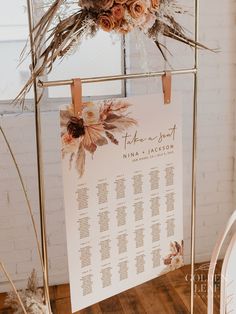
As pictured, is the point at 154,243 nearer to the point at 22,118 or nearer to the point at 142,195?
the point at 142,195

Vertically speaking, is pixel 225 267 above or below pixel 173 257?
above

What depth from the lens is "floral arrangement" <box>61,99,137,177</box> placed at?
126cm

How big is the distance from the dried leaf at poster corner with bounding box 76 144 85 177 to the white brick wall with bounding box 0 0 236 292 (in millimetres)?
1186

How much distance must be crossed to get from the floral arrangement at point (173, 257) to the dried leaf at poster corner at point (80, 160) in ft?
1.55

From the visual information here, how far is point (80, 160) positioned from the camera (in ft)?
4.26

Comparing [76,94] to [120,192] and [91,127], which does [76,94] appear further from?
[120,192]

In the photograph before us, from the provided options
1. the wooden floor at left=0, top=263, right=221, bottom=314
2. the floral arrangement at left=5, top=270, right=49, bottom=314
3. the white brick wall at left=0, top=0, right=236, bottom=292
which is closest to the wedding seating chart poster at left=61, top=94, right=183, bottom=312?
the floral arrangement at left=5, top=270, right=49, bottom=314

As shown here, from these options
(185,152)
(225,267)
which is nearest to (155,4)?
(225,267)

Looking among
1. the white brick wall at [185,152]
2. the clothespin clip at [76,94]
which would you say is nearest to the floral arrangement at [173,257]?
the clothespin clip at [76,94]

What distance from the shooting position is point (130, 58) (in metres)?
2.52

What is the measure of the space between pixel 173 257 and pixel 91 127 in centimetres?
58

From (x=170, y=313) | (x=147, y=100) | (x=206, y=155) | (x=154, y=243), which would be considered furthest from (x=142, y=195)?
(x=206, y=155)

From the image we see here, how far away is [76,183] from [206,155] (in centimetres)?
156

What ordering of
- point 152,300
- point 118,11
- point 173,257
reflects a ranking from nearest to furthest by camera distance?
point 118,11, point 173,257, point 152,300
